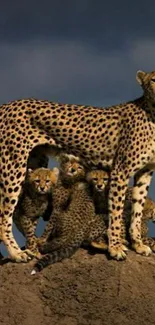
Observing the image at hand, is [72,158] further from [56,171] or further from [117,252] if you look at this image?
[117,252]

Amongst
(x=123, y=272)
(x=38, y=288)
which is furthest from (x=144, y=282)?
(x=38, y=288)

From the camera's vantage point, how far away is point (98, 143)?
593 inches

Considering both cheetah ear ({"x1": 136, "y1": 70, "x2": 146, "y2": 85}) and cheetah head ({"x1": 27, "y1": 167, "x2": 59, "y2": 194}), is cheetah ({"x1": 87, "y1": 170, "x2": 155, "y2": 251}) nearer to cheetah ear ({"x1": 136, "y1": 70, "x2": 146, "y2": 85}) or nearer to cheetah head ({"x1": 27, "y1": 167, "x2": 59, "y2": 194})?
cheetah head ({"x1": 27, "y1": 167, "x2": 59, "y2": 194})

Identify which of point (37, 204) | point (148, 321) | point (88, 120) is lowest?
point (148, 321)

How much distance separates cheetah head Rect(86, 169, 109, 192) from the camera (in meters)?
14.8

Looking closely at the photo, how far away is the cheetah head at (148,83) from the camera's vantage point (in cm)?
1495

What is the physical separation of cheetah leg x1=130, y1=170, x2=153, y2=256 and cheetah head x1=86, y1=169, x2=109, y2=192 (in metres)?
0.49

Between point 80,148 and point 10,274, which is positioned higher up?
point 80,148

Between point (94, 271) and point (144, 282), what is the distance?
609 mm

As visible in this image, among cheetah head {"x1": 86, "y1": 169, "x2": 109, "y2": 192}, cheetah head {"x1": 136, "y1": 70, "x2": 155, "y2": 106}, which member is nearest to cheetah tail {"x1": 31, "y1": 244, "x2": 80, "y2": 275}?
cheetah head {"x1": 86, "y1": 169, "x2": 109, "y2": 192}

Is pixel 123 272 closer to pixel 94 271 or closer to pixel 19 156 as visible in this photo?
pixel 94 271

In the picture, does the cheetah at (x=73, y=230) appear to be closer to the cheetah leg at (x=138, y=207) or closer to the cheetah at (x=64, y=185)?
the cheetah at (x=64, y=185)

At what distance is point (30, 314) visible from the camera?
48.6 feet

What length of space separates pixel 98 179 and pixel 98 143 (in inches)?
18.9
